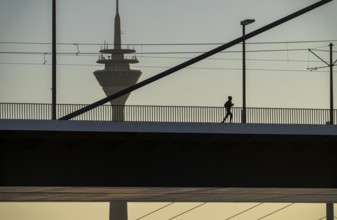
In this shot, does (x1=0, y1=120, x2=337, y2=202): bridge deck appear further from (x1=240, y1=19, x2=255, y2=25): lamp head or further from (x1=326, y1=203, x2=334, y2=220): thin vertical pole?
(x1=326, y1=203, x2=334, y2=220): thin vertical pole

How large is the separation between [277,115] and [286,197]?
8072 cm

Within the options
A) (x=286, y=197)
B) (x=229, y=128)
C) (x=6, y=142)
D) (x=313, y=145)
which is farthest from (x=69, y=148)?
(x=286, y=197)

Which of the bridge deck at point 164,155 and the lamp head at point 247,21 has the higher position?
the lamp head at point 247,21

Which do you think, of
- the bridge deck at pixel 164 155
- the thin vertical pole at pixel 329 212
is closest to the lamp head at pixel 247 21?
the bridge deck at pixel 164 155

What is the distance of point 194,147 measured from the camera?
241ft

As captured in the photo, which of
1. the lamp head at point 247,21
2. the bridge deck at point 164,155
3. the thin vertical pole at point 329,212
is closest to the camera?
the bridge deck at point 164,155

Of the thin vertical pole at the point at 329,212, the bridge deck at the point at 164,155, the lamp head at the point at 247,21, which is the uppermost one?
the lamp head at the point at 247,21

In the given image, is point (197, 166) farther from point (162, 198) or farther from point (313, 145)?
point (162, 198)

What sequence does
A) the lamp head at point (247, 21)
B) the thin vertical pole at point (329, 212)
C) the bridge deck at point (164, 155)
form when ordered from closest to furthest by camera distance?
the bridge deck at point (164, 155), the lamp head at point (247, 21), the thin vertical pole at point (329, 212)

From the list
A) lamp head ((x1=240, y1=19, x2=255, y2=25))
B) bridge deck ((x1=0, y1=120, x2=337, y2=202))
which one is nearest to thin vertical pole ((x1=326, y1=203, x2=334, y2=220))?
lamp head ((x1=240, y1=19, x2=255, y2=25))

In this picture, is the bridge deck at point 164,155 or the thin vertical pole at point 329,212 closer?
the bridge deck at point 164,155

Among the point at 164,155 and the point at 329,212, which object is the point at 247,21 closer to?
the point at 164,155

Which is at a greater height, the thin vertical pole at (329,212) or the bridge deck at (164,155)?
the bridge deck at (164,155)

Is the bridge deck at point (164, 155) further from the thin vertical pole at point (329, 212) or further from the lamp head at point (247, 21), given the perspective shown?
the thin vertical pole at point (329, 212)
